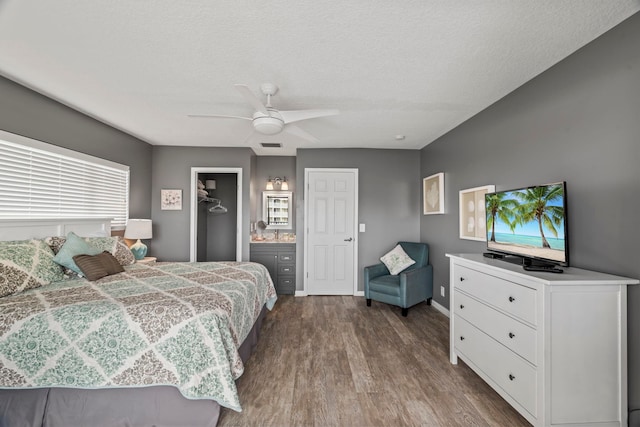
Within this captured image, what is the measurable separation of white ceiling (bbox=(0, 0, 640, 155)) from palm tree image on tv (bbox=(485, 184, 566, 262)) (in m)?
1.00

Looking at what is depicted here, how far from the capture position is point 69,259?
2348 millimetres

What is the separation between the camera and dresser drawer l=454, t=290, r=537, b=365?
5.35 feet

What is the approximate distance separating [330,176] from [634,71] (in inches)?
138

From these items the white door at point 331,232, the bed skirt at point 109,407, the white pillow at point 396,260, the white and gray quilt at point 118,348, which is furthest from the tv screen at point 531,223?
the white door at point 331,232

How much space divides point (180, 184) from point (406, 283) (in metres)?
3.89

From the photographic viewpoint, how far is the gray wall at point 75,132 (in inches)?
96.0

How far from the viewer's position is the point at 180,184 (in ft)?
14.9

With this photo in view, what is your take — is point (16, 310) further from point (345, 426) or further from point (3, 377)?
point (345, 426)

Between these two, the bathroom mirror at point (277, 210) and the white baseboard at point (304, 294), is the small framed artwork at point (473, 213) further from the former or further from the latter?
the bathroom mirror at point (277, 210)

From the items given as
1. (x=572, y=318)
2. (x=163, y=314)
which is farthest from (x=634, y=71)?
(x=163, y=314)

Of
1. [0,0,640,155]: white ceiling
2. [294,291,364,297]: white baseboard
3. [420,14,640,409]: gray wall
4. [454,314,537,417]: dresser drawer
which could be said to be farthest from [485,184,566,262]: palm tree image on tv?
[294,291,364,297]: white baseboard

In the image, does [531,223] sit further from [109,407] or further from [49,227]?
[49,227]

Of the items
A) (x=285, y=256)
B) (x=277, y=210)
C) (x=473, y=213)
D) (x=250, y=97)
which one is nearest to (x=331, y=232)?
(x=285, y=256)

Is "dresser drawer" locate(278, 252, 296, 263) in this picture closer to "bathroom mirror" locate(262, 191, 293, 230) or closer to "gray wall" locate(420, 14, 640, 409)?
"bathroom mirror" locate(262, 191, 293, 230)
